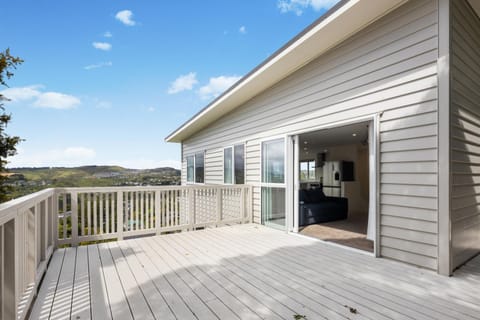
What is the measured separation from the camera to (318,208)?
18.5ft

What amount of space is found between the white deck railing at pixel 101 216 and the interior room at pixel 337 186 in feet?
5.52

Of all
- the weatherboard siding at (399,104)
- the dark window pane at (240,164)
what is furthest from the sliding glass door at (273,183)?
the weatherboard siding at (399,104)

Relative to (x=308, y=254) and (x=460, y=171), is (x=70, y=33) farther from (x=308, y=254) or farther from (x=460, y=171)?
(x=460, y=171)

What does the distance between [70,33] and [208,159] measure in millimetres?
5638

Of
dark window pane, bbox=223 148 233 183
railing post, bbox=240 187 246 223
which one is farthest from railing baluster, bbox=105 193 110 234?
dark window pane, bbox=223 148 233 183

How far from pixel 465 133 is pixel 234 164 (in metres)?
4.65

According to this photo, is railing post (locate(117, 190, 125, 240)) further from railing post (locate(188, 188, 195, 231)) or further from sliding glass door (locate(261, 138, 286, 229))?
sliding glass door (locate(261, 138, 286, 229))

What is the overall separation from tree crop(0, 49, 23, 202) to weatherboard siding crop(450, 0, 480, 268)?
645 centimetres

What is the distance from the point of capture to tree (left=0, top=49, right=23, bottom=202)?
12.9 ft

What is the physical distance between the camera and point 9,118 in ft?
14.1

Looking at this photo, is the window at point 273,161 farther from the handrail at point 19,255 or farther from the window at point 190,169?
the window at point 190,169

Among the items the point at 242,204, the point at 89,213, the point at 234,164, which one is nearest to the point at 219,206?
the point at 242,204

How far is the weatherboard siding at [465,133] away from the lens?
2748mm

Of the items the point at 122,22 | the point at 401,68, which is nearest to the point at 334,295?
the point at 401,68
